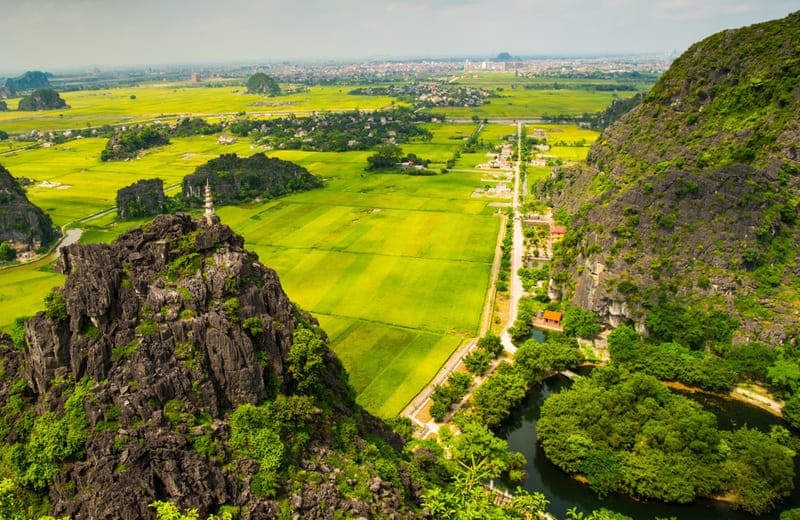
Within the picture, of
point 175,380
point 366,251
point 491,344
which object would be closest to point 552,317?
point 491,344

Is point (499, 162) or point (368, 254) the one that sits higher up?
point (499, 162)

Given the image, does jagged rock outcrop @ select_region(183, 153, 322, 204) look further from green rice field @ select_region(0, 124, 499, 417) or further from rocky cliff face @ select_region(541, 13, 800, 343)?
rocky cliff face @ select_region(541, 13, 800, 343)

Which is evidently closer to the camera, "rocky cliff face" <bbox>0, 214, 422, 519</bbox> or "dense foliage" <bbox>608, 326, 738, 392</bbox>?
"rocky cliff face" <bbox>0, 214, 422, 519</bbox>

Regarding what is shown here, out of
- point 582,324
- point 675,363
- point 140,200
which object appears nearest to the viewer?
point 675,363

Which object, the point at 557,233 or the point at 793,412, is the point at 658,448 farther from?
the point at 557,233

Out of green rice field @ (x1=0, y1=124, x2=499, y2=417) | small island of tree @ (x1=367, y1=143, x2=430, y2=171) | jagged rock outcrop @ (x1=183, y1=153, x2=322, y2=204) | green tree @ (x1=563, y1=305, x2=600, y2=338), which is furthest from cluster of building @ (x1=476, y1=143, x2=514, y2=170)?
green tree @ (x1=563, y1=305, x2=600, y2=338)

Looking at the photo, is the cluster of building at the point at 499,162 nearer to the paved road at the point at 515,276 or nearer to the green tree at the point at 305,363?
the paved road at the point at 515,276

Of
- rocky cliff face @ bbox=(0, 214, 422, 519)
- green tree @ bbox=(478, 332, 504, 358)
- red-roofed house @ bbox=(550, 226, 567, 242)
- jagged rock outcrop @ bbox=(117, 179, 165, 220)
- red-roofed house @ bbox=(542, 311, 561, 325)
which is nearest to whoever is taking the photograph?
rocky cliff face @ bbox=(0, 214, 422, 519)

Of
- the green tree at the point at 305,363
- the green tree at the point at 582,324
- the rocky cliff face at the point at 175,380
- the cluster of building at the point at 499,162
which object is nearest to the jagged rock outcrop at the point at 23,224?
the rocky cliff face at the point at 175,380
